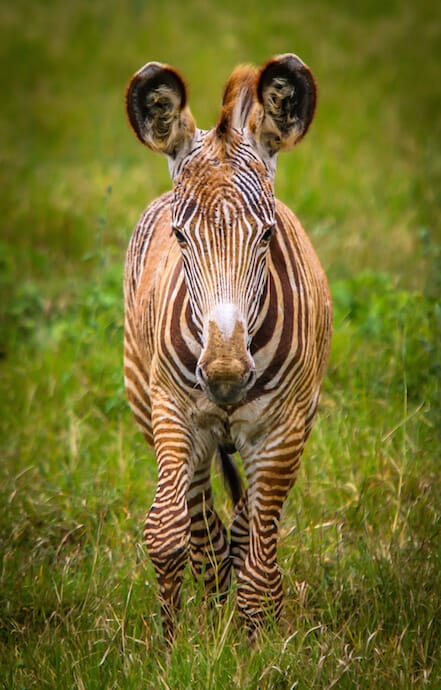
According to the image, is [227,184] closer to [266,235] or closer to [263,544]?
[266,235]

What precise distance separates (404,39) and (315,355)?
11995 millimetres

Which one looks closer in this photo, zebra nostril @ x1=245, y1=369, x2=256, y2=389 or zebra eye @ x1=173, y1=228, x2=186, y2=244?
zebra nostril @ x1=245, y1=369, x2=256, y2=389

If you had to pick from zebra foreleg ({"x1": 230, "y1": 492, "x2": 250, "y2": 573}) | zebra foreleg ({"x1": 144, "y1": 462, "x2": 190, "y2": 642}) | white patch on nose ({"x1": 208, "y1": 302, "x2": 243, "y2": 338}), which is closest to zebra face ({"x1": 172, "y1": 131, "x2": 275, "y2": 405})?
white patch on nose ({"x1": 208, "y1": 302, "x2": 243, "y2": 338})

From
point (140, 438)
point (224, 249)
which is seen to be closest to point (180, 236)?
point (224, 249)

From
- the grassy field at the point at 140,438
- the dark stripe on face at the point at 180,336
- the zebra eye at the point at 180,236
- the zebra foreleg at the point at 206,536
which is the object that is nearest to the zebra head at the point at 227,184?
the zebra eye at the point at 180,236

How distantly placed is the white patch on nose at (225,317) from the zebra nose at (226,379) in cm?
11

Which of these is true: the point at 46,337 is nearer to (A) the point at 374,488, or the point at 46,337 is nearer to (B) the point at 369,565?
(A) the point at 374,488

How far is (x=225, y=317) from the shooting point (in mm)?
3559

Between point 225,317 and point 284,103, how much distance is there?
987 millimetres

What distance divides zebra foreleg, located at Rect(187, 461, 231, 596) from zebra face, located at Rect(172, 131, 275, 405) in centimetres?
91

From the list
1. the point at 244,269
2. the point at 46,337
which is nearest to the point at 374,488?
the point at 244,269

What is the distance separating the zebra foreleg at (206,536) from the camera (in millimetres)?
4438

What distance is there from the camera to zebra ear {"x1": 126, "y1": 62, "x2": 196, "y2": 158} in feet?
12.8

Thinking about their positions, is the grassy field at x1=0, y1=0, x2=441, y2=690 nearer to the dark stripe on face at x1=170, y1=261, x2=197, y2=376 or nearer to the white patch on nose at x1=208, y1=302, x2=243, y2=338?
the dark stripe on face at x1=170, y1=261, x2=197, y2=376
